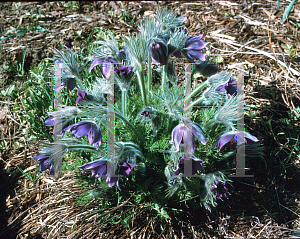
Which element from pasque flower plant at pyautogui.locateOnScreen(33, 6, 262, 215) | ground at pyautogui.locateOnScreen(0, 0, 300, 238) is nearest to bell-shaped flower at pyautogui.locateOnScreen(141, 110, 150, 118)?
pasque flower plant at pyautogui.locateOnScreen(33, 6, 262, 215)

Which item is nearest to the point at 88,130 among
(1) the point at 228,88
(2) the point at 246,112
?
(1) the point at 228,88

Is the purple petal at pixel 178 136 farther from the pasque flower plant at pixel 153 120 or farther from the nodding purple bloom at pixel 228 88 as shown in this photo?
the nodding purple bloom at pixel 228 88

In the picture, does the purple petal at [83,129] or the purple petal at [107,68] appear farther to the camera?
the purple petal at [107,68]

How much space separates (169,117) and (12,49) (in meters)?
2.19

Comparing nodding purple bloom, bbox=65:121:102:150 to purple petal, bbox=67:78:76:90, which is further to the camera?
purple petal, bbox=67:78:76:90

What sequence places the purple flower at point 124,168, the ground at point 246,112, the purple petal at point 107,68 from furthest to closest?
1. the ground at point 246,112
2. the purple petal at point 107,68
3. the purple flower at point 124,168

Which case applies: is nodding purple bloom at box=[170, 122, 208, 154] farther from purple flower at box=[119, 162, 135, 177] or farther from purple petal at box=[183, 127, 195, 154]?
purple flower at box=[119, 162, 135, 177]

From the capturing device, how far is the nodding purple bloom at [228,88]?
1.61 meters

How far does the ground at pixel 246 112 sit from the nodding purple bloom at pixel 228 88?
1.17ft

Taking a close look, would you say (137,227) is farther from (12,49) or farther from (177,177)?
(12,49)

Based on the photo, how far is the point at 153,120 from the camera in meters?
1.67

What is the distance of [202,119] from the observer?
1865 millimetres

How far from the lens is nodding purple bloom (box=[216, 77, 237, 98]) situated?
1610 millimetres

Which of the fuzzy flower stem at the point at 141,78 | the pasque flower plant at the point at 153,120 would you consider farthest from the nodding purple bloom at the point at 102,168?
the fuzzy flower stem at the point at 141,78
